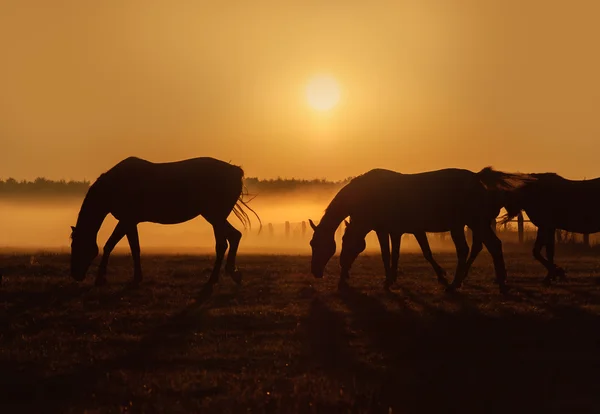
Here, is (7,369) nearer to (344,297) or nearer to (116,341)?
(116,341)

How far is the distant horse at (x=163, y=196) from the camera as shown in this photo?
1639 cm

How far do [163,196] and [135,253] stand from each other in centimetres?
164

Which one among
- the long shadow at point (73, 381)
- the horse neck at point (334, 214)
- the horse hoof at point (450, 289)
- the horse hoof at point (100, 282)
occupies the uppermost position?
the horse neck at point (334, 214)

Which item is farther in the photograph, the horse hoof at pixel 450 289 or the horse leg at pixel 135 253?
the horse leg at pixel 135 253

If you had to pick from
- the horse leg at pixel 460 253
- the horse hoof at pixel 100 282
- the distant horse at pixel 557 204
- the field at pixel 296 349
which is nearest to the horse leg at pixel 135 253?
the field at pixel 296 349

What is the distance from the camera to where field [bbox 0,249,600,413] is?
652 cm

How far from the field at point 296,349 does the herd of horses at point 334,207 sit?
951mm

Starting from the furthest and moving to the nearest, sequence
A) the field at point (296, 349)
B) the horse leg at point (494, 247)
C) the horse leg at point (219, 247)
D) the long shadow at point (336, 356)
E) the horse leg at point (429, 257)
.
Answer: the horse leg at point (429, 257) < the horse leg at point (219, 247) < the horse leg at point (494, 247) < the field at point (296, 349) < the long shadow at point (336, 356)

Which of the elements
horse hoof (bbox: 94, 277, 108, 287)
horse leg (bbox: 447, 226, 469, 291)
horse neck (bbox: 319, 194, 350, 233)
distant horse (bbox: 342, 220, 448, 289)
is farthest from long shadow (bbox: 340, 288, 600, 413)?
horse hoof (bbox: 94, 277, 108, 287)

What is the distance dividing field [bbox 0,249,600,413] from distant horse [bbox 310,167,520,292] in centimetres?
108

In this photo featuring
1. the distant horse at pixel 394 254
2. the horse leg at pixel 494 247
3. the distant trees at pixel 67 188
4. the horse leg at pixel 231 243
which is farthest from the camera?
the distant trees at pixel 67 188

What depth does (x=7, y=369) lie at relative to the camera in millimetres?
7727

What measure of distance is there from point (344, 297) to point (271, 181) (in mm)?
79188

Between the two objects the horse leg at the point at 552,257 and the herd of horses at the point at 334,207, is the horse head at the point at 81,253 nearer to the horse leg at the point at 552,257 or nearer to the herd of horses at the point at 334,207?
the herd of horses at the point at 334,207
